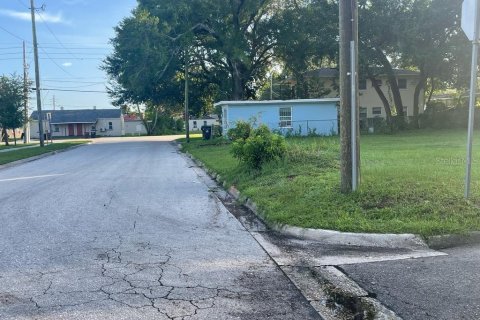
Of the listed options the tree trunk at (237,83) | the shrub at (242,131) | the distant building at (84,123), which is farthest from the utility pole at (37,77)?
the distant building at (84,123)

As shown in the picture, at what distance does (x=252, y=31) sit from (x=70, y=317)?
38.4m

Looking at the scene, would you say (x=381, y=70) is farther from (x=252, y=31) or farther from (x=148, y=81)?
(x=148, y=81)

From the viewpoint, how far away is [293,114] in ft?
110

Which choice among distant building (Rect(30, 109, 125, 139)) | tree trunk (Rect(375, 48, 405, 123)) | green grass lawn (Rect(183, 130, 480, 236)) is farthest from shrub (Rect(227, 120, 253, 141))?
distant building (Rect(30, 109, 125, 139))

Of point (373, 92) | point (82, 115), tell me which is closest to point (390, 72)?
point (373, 92)

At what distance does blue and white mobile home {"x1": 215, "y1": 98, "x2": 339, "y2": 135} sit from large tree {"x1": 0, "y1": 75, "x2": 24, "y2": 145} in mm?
16922

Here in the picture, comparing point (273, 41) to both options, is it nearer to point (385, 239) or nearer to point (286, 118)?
point (286, 118)

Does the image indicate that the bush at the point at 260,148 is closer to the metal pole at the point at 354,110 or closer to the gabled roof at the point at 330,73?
the metal pole at the point at 354,110

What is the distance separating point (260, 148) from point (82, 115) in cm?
7675

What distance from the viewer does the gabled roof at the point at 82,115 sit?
268 feet

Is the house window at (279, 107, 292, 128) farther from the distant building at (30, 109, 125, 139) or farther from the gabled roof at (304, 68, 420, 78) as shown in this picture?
the distant building at (30, 109, 125, 139)

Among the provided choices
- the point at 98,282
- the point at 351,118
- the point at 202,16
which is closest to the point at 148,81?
the point at 202,16

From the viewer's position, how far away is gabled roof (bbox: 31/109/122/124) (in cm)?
8162

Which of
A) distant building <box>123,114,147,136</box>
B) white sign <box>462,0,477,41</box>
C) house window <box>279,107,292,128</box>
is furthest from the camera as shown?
distant building <box>123,114,147,136</box>
